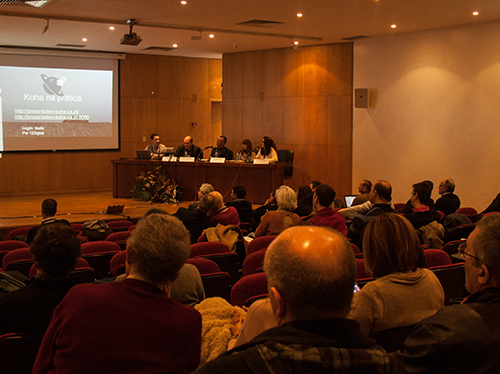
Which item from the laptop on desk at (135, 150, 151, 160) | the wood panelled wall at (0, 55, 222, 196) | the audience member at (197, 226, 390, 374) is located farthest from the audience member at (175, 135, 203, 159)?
the audience member at (197, 226, 390, 374)

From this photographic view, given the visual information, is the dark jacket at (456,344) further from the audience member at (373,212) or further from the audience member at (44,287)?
the audience member at (373,212)

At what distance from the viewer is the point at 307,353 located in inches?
38.9

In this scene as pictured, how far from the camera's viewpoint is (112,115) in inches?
506

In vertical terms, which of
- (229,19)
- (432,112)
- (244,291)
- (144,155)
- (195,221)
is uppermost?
(229,19)

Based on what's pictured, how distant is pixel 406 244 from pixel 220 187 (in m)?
8.37

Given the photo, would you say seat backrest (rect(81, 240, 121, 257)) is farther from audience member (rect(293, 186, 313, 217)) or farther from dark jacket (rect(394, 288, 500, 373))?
dark jacket (rect(394, 288, 500, 373))

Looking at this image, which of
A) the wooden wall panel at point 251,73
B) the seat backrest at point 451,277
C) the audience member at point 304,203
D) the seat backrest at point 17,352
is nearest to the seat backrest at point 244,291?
the seat backrest at point 17,352

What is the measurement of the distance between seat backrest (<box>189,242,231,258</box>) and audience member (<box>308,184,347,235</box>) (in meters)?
0.87

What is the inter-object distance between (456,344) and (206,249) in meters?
2.54

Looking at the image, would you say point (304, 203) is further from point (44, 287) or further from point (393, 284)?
point (44, 287)

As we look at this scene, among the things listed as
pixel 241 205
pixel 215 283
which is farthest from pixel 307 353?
pixel 241 205

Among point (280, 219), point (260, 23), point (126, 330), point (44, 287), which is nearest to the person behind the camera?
point (126, 330)

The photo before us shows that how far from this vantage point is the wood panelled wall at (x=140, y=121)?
12.0 meters

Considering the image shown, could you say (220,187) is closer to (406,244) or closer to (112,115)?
(112,115)
